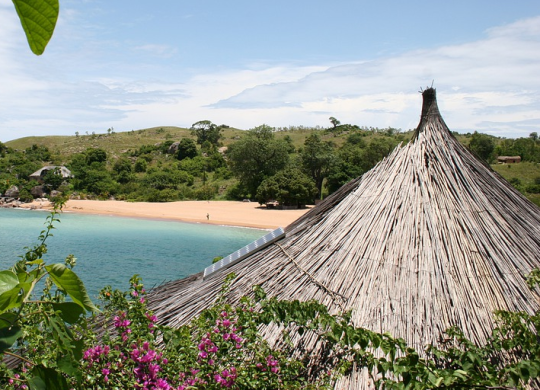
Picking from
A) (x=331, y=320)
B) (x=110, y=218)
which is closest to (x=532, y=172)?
(x=110, y=218)

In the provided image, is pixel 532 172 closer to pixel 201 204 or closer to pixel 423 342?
pixel 201 204

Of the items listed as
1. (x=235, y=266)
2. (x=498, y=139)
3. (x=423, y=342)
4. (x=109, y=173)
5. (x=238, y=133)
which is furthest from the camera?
(x=238, y=133)

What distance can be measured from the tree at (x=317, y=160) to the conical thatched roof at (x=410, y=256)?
27473mm

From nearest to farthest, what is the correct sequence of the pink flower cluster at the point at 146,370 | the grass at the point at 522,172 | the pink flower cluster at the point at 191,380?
1. the pink flower cluster at the point at 146,370
2. the pink flower cluster at the point at 191,380
3. the grass at the point at 522,172

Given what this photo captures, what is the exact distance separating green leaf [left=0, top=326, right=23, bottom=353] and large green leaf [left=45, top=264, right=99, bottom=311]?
0.10 metres

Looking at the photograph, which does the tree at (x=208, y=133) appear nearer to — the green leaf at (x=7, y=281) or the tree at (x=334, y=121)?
the tree at (x=334, y=121)

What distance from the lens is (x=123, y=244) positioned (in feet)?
66.9

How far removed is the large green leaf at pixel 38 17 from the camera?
1.69 ft

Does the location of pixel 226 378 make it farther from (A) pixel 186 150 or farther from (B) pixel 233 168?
(A) pixel 186 150

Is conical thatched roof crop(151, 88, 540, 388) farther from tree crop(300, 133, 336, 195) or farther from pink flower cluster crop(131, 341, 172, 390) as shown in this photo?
tree crop(300, 133, 336, 195)

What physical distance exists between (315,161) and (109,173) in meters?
17.8

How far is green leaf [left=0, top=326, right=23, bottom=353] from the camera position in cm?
72

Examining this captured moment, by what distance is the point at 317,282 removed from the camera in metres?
3.88

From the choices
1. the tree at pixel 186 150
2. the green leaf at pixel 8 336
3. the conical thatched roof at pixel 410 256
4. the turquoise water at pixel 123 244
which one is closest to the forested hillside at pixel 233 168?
the tree at pixel 186 150
